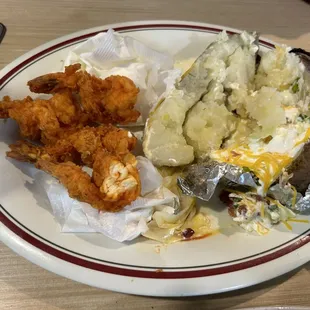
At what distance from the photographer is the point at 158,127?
1.09 metres

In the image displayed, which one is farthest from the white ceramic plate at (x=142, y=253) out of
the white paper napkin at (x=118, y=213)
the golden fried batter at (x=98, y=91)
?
the golden fried batter at (x=98, y=91)

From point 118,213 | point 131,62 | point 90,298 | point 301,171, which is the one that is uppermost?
point 131,62

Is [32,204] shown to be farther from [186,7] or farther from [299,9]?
[299,9]

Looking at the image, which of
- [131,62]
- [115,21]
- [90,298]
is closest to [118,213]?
[90,298]

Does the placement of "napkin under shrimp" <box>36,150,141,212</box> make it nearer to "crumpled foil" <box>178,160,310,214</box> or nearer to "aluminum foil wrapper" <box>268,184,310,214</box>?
"crumpled foil" <box>178,160,310,214</box>

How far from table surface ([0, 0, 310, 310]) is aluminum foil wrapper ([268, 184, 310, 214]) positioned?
142mm

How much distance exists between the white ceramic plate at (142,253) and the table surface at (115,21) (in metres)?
0.06

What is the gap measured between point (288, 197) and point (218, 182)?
16 cm

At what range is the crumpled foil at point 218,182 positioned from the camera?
3.25ft

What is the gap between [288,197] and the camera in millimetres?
1010

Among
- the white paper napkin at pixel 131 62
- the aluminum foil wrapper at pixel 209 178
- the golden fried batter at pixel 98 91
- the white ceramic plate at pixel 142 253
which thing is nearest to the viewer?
the white ceramic plate at pixel 142 253

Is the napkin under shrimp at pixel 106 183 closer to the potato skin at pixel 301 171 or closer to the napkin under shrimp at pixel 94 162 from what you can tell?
the napkin under shrimp at pixel 94 162

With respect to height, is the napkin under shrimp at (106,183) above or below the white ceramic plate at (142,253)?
above

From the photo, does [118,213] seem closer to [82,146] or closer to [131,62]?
[82,146]
